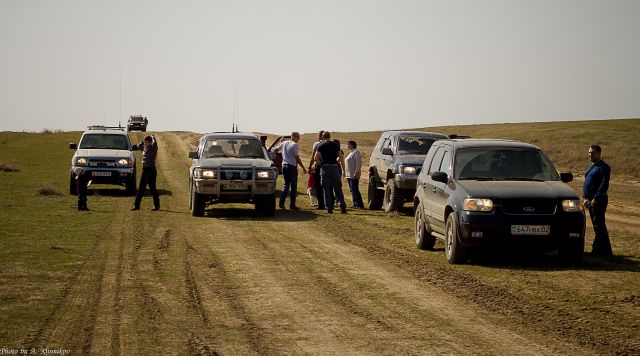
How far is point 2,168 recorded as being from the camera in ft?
120

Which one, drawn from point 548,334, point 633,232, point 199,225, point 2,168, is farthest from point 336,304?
point 2,168

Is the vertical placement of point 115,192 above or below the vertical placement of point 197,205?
below

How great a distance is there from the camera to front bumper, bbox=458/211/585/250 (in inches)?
521

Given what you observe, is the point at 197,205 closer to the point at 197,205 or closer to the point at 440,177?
the point at 197,205

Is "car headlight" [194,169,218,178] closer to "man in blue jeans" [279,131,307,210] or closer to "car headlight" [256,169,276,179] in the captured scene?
"car headlight" [256,169,276,179]

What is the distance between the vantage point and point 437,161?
51.1 ft

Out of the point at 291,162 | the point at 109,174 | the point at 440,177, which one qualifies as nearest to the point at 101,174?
the point at 109,174

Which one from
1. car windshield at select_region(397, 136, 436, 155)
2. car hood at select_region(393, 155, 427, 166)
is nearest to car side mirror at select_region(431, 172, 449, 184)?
car hood at select_region(393, 155, 427, 166)

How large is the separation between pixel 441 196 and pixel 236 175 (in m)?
7.11

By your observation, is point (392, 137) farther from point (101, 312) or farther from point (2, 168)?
point (2, 168)

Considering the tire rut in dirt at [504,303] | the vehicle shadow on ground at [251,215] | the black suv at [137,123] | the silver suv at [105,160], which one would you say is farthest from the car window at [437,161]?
the black suv at [137,123]

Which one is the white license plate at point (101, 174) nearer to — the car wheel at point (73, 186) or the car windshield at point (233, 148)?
the car wheel at point (73, 186)

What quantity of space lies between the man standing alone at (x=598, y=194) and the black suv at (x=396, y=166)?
22.1ft

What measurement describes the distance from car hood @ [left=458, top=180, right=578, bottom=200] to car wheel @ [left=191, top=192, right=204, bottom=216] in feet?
26.8
